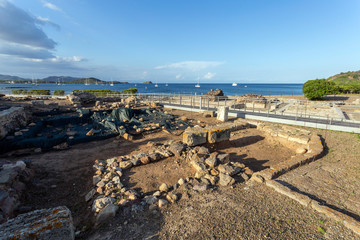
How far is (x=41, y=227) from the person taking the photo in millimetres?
2436

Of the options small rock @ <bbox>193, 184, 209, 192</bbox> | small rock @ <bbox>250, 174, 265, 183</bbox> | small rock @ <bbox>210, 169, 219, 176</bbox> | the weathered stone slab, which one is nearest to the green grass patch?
small rock @ <bbox>250, 174, 265, 183</bbox>

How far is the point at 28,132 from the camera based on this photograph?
9375 mm

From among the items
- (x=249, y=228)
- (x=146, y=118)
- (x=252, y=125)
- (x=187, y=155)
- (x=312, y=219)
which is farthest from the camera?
(x=146, y=118)

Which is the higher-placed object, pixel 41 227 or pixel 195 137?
pixel 195 137

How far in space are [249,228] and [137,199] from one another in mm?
2359

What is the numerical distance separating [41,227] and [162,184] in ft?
8.06

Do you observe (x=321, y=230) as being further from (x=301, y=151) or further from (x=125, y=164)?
(x=301, y=151)

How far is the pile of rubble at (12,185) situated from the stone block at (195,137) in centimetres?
501

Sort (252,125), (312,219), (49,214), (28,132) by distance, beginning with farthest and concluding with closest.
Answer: (252,125) < (28,132) < (312,219) < (49,214)

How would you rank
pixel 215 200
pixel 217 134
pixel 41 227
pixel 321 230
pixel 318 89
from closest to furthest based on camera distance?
pixel 41 227 < pixel 321 230 < pixel 215 200 < pixel 217 134 < pixel 318 89

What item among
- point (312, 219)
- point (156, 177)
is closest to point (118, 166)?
point (156, 177)

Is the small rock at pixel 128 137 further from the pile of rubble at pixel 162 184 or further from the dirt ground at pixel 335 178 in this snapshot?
the dirt ground at pixel 335 178

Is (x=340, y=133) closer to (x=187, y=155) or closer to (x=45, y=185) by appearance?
(x=187, y=155)

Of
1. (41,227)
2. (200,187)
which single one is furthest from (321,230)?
(41,227)
